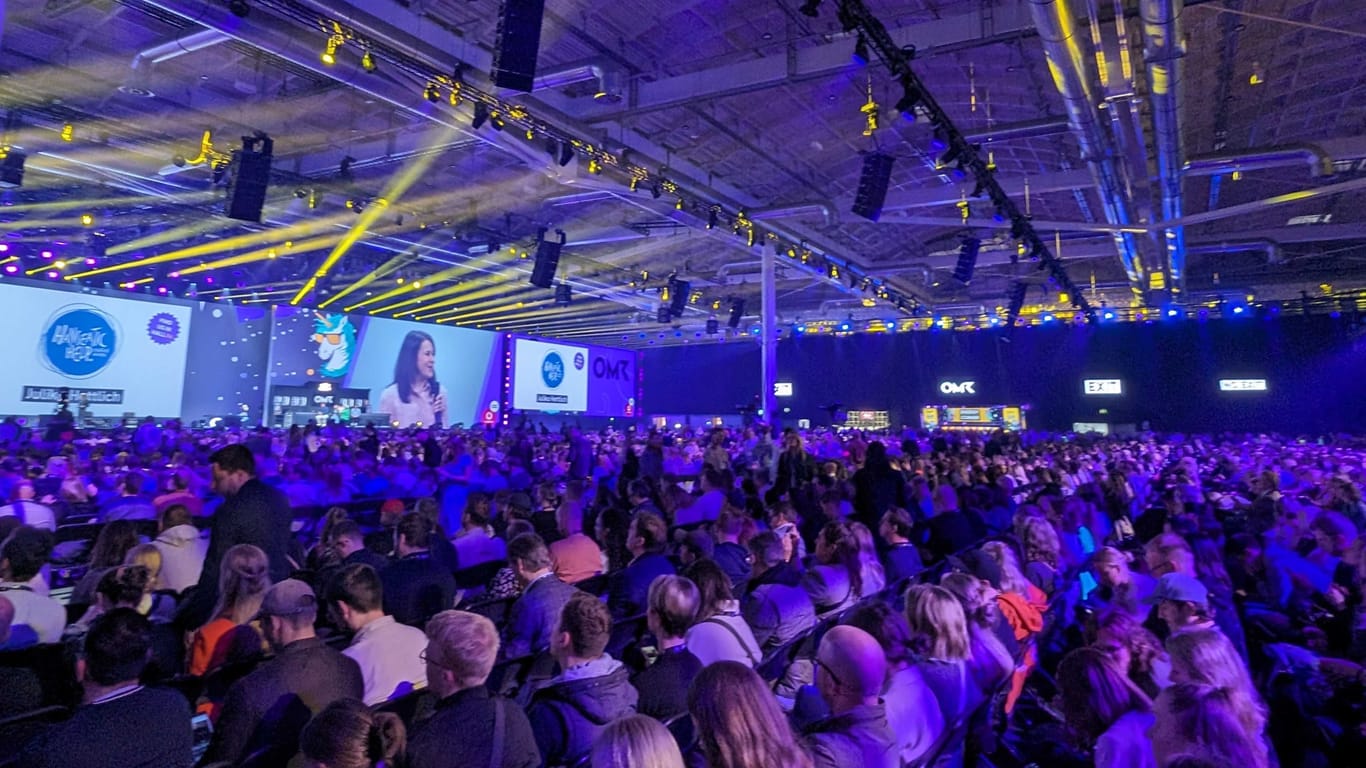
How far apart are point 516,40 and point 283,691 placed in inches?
198

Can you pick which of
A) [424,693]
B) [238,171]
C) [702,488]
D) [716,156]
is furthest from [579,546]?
[716,156]

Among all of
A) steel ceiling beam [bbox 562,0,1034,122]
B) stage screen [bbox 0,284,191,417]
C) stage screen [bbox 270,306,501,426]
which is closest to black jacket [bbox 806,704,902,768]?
steel ceiling beam [bbox 562,0,1034,122]

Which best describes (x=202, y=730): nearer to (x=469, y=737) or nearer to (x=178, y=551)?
(x=469, y=737)

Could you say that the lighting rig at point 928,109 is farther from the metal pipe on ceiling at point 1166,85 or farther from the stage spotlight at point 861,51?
the metal pipe on ceiling at point 1166,85

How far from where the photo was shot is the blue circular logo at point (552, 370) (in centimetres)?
2693

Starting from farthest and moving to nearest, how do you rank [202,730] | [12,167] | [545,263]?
[545,263], [12,167], [202,730]

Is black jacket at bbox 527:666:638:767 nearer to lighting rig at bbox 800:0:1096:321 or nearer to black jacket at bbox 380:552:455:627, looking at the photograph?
black jacket at bbox 380:552:455:627

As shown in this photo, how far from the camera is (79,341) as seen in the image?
1488cm

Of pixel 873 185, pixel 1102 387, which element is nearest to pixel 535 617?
pixel 873 185

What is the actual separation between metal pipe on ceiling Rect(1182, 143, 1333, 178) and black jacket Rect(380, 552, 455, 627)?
1046 centimetres

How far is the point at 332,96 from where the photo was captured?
29.4 feet

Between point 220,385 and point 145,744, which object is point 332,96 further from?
point 220,385

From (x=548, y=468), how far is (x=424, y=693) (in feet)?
30.6

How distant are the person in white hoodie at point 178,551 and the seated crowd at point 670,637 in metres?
0.02
